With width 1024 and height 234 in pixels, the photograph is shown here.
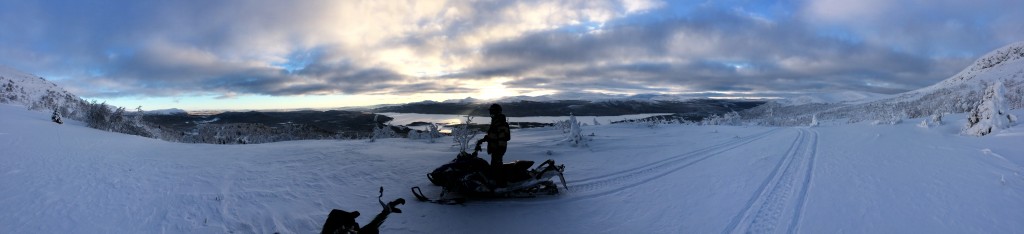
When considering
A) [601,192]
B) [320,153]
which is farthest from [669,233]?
[320,153]

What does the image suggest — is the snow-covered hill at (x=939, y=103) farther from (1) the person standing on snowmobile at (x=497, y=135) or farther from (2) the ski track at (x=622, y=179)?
(1) the person standing on snowmobile at (x=497, y=135)

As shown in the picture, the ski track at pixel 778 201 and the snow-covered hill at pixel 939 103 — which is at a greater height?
the snow-covered hill at pixel 939 103

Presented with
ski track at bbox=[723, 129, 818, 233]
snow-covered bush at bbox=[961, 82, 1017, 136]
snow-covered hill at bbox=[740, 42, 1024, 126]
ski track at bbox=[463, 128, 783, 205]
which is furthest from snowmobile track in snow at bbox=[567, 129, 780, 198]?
snow-covered hill at bbox=[740, 42, 1024, 126]

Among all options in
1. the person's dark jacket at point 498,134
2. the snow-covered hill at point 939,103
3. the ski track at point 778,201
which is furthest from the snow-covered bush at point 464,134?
the snow-covered hill at point 939,103

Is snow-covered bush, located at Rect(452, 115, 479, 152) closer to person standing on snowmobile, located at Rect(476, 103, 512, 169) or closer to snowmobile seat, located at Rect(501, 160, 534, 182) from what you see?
person standing on snowmobile, located at Rect(476, 103, 512, 169)

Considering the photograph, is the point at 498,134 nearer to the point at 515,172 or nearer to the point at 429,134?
the point at 515,172

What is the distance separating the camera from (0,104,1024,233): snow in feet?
16.1

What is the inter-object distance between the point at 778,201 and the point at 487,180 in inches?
176

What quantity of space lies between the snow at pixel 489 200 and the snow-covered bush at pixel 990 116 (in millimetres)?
1275

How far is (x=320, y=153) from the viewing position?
34.7 ft

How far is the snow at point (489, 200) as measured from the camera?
4918mm

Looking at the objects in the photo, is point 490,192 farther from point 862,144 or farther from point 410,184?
point 862,144

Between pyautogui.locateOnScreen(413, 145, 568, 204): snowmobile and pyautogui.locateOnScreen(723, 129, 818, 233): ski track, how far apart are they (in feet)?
10.1

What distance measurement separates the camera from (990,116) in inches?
483
